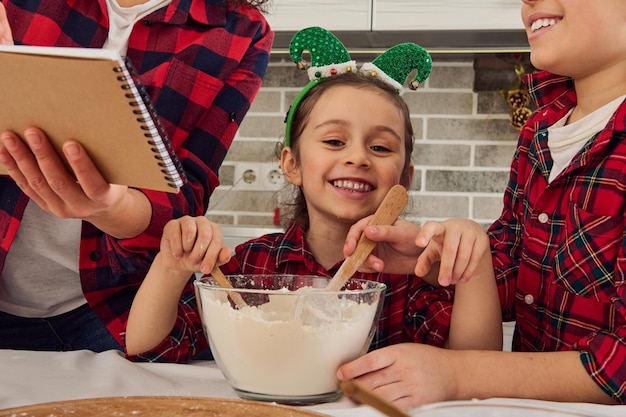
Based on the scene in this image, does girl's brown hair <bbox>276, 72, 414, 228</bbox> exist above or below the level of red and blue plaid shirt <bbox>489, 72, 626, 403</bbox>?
above

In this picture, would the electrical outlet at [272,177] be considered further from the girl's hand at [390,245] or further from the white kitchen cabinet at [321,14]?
the girl's hand at [390,245]

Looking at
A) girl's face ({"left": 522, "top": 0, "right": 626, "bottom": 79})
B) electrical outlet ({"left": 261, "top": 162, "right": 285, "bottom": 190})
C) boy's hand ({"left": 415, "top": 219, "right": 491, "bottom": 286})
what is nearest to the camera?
boy's hand ({"left": 415, "top": 219, "right": 491, "bottom": 286})

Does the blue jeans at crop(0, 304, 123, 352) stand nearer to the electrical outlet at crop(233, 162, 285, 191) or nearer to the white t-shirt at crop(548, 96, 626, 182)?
the white t-shirt at crop(548, 96, 626, 182)

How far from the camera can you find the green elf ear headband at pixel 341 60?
1378 millimetres

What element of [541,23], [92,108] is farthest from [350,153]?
[92,108]

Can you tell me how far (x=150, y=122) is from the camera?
0.67m

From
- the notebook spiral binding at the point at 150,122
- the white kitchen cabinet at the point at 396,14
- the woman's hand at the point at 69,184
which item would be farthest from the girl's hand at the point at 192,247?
the white kitchen cabinet at the point at 396,14

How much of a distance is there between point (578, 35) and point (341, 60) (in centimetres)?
52

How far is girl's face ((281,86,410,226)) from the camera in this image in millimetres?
1228

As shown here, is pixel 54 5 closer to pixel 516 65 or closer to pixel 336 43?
pixel 336 43

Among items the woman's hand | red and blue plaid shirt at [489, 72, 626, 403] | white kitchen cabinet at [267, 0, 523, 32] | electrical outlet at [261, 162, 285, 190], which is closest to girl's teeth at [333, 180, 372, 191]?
red and blue plaid shirt at [489, 72, 626, 403]

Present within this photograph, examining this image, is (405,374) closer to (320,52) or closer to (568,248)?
(568,248)

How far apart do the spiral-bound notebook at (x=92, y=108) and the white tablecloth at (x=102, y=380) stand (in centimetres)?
25

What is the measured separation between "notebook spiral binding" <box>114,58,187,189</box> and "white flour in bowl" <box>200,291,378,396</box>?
0.16 meters
